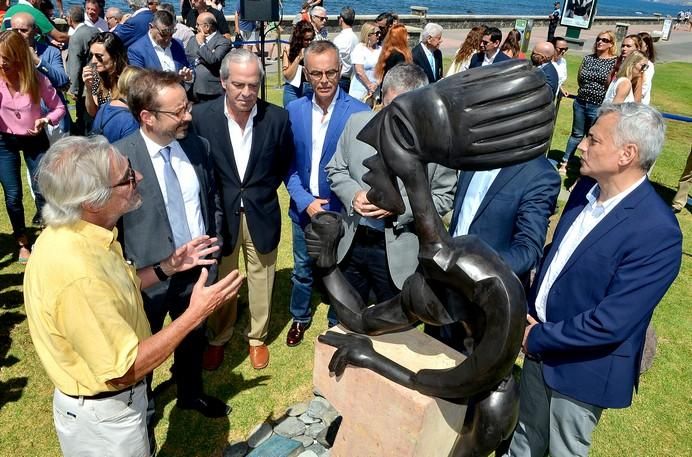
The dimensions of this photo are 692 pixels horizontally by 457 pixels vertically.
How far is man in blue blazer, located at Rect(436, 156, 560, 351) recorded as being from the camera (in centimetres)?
255

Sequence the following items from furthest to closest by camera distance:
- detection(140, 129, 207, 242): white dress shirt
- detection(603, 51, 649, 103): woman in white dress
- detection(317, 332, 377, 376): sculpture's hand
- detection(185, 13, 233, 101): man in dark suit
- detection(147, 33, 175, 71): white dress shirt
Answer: detection(185, 13, 233, 101): man in dark suit < detection(603, 51, 649, 103): woman in white dress < detection(147, 33, 175, 71): white dress shirt < detection(140, 129, 207, 242): white dress shirt < detection(317, 332, 377, 376): sculpture's hand

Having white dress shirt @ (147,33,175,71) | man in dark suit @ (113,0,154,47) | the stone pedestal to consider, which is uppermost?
man in dark suit @ (113,0,154,47)

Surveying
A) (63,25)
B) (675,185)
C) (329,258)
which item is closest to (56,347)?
(329,258)

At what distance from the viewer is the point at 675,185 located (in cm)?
775

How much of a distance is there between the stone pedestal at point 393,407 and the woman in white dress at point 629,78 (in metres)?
5.22

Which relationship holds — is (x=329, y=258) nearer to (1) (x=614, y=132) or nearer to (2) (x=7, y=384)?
(1) (x=614, y=132)

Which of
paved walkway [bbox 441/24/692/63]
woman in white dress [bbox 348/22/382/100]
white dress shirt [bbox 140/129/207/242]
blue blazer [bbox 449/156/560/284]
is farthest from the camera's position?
paved walkway [bbox 441/24/692/63]

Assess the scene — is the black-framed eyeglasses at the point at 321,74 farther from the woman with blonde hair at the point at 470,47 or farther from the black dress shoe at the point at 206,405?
the woman with blonde hair at the point at 470,47

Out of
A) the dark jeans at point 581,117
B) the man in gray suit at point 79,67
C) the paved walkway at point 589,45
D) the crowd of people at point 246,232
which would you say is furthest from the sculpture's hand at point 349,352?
the paved walkway at point 589,45

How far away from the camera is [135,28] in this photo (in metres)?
6.56

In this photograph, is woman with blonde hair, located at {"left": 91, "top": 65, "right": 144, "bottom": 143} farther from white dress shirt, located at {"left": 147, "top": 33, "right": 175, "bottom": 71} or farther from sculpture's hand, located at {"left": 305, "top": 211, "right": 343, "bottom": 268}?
white dress shirt, located at {"left": 147, "top": 33, "right": 175, "bottom": 71}

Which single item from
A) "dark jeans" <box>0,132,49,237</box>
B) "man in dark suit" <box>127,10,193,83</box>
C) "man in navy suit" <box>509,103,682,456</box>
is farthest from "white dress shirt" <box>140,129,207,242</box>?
"man in dark suit" <box>127,10,193,83</box>

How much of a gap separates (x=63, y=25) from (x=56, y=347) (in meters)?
12.4

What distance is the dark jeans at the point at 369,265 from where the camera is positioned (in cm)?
305
